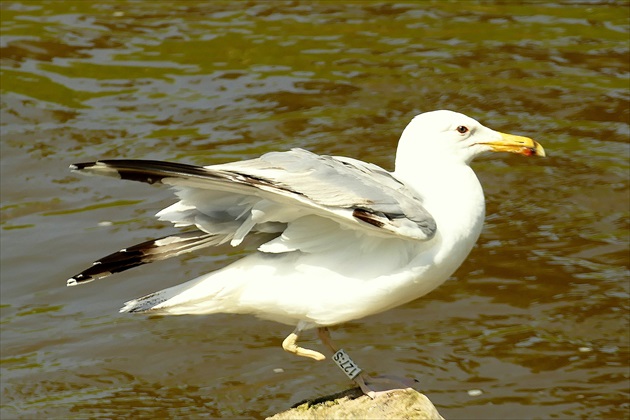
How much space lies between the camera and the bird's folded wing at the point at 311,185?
490 centimetres

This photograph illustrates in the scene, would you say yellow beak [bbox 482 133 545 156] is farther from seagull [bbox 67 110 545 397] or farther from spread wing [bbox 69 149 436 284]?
spread wing [bbox 69 149 436 284]

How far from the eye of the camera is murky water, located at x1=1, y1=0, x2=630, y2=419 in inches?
313

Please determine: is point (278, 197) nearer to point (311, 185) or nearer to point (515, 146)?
point (311, 185)

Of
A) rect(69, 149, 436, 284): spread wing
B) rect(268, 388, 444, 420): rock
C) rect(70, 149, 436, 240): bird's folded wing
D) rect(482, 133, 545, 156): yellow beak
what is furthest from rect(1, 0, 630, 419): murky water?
rect(70, 149, 436, 240): bird's folded wing

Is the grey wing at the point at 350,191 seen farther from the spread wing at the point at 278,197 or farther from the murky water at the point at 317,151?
the murky water at the point at 317,151

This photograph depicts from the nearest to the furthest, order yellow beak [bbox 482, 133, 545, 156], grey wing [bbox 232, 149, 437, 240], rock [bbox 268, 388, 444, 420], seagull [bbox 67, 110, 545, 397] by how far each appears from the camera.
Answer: grey wing [bbox 232, 149, 437, 240] < seagull [bbox 67, 110, 545, 397] < rock [bbox 268, 388, 444, 420] < yellow beak [bbox 482, 133, 545, 156]

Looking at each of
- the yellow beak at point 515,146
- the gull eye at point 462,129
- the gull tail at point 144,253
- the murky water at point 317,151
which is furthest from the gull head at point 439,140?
the murky water at point 317,151

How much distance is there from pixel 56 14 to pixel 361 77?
3.84 m

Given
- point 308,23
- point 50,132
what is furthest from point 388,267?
point 308,23

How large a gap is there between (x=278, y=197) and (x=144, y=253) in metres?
0.77

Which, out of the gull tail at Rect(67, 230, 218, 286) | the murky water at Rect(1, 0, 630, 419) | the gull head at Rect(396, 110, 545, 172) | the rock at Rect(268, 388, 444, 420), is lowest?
the murky water at Rect(1, 0, 630, 419)

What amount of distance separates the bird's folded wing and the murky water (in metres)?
2.62

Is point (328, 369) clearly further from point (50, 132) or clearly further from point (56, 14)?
point (56, 14)

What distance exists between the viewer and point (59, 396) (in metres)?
7.91
